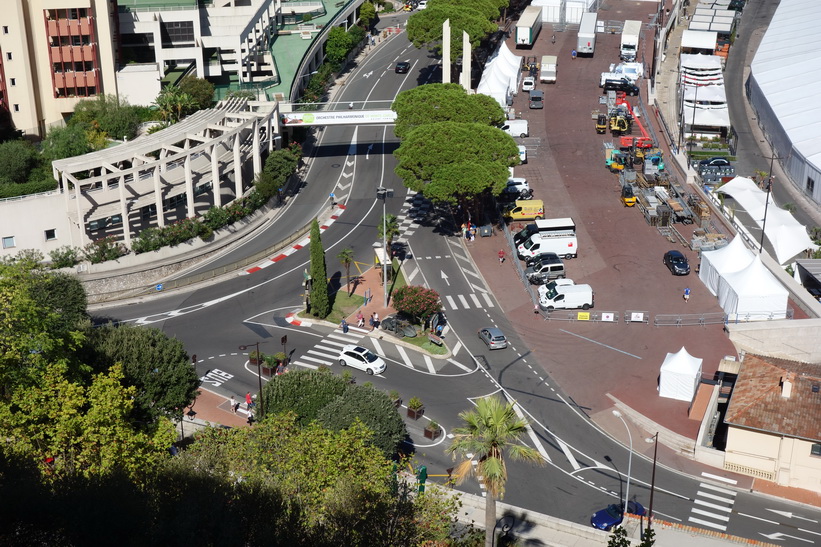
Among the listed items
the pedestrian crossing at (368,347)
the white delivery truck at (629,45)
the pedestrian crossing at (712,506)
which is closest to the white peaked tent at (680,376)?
the pedestrian crossing at (712,506)

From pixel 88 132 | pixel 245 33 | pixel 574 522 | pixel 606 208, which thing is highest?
pixel 245 33

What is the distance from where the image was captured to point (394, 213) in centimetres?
10419

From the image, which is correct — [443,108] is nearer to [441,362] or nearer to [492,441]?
[441,362]

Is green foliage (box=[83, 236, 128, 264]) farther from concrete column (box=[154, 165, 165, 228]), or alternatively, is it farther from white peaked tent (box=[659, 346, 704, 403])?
white peaked tent (box=[659, 346, 704, 403])

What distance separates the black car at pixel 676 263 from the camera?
8781 centimetres

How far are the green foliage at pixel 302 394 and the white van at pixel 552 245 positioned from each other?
103 ft

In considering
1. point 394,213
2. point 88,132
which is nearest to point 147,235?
point 88,132

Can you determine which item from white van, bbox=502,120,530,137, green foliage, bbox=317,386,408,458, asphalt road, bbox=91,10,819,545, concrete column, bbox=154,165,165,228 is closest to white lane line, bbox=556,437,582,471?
asphalt road, bbox=91,10,819,545

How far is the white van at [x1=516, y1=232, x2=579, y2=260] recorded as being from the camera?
299ft

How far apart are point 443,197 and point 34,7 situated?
45.4 metres

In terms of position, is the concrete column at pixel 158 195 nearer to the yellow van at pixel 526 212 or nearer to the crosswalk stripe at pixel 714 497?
the yellow van at pixel 526 212

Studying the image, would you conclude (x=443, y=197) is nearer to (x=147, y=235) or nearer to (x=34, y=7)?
(x=147, y=235)

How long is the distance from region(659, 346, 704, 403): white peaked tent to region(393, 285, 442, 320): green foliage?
1800 cm

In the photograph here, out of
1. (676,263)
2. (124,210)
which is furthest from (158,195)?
(676,263)
